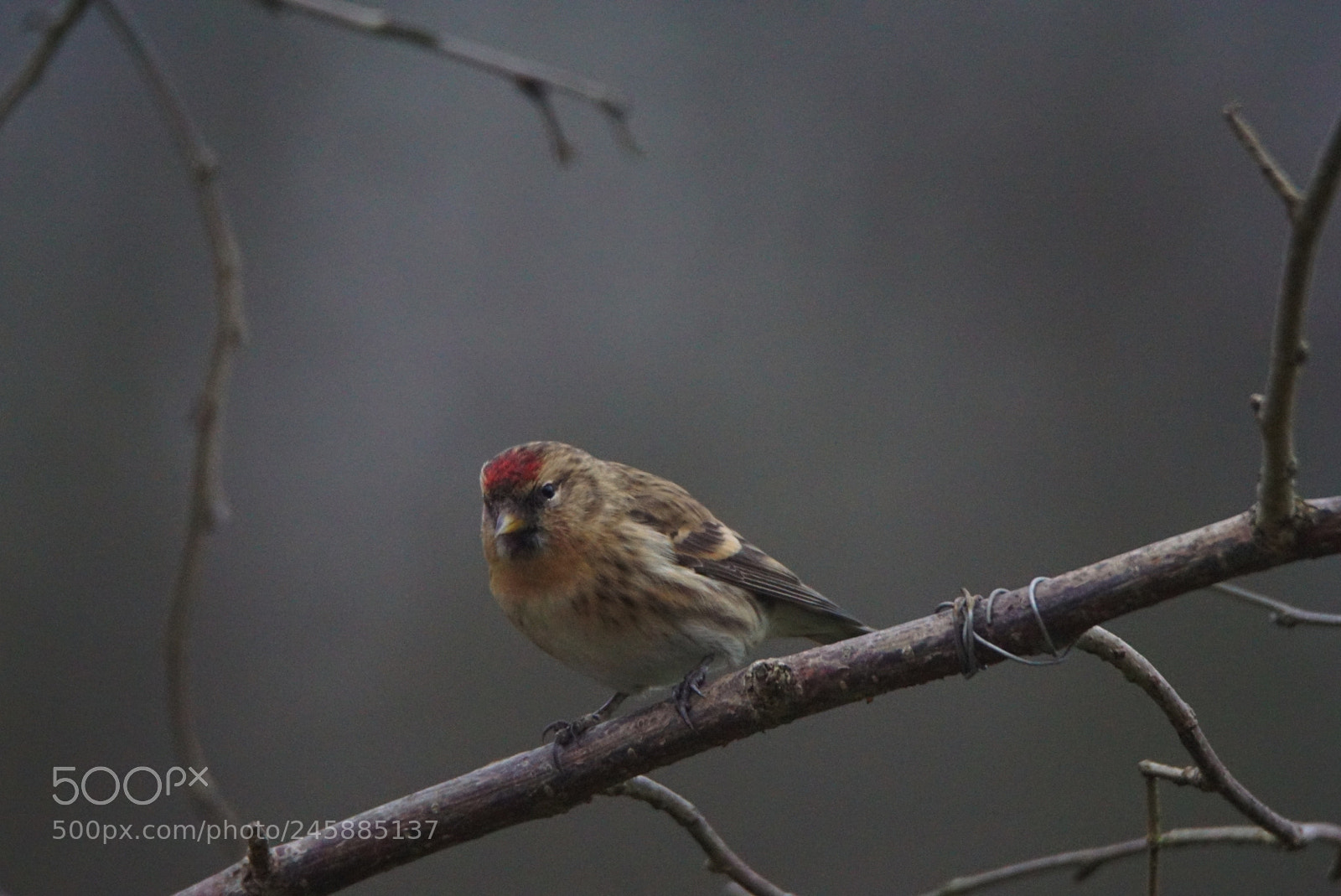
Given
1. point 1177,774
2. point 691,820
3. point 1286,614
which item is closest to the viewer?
point 1177,774

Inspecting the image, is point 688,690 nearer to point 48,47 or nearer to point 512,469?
point 512,469

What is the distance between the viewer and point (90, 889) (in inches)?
197

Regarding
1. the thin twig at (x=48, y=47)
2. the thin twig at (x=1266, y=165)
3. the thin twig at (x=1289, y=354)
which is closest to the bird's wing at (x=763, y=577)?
the thin twig at (x=1289, y=354)

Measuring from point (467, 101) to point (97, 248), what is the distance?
186cm

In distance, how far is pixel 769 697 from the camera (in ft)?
6.32

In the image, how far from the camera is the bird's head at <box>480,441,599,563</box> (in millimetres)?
2773

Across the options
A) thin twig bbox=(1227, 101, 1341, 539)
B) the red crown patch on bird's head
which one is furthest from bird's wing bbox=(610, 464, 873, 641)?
thin twig bbox=(1227, 101, 1341, 539)

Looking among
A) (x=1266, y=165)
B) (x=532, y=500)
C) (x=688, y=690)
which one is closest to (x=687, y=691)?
(x=688, y=690)

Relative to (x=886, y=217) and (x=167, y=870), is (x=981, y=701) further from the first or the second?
(x=167, y=870)

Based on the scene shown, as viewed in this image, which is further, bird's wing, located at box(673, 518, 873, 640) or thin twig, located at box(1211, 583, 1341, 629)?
bird's wing, located at box(673, 518, 873, 640)

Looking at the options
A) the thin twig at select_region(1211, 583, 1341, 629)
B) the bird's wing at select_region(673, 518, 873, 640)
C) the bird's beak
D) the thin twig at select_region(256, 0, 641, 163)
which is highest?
the thin twig at select_region(256, 0, 641, 163)

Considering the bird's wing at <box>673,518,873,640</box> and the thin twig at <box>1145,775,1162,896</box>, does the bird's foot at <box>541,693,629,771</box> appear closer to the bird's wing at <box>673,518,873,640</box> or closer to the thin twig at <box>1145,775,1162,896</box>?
the bird's wing at <box>673,518,873,640</box>

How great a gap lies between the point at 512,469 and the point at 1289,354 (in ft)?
6.03

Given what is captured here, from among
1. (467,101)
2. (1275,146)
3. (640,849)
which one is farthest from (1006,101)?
(640,849)
